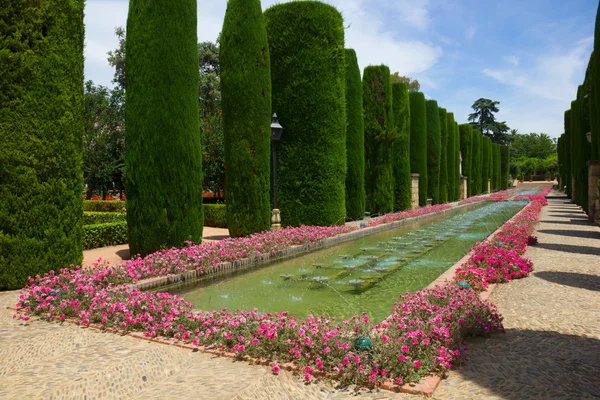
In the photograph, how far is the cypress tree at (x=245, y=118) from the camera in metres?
11.2

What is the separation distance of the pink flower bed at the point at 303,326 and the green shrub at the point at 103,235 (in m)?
4.81

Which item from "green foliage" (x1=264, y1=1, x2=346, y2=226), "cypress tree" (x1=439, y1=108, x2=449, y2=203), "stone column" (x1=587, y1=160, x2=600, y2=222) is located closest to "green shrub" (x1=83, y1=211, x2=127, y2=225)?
"green foliage" (x1=264, y1=1, x2=346, y2=226)

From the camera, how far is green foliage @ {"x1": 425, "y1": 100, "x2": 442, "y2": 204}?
2772cm

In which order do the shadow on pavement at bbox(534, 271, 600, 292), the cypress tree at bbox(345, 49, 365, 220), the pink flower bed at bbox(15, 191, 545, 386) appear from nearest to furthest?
the pink flower bed at bbox(15, 191, 545, 386) < the shadow on pavement at bbox(534, 271, 600, 292) < the cypress tree at bbox(345, 49, 365, 220)

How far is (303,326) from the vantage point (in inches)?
150

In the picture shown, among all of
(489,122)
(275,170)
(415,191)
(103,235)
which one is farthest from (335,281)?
(489,122)

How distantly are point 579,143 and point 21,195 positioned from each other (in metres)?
24.0

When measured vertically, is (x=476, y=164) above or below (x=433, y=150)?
below

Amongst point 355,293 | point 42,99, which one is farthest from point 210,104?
point 355,293

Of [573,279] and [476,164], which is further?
[476,164]

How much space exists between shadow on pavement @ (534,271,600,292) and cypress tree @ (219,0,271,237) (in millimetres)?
6748

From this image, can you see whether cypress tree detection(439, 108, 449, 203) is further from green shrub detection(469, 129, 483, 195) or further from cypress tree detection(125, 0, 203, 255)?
cypress tree detection(125, 0, 203, 255)

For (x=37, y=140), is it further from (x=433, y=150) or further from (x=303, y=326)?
(x=433, y=150)

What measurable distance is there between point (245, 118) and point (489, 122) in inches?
3253
